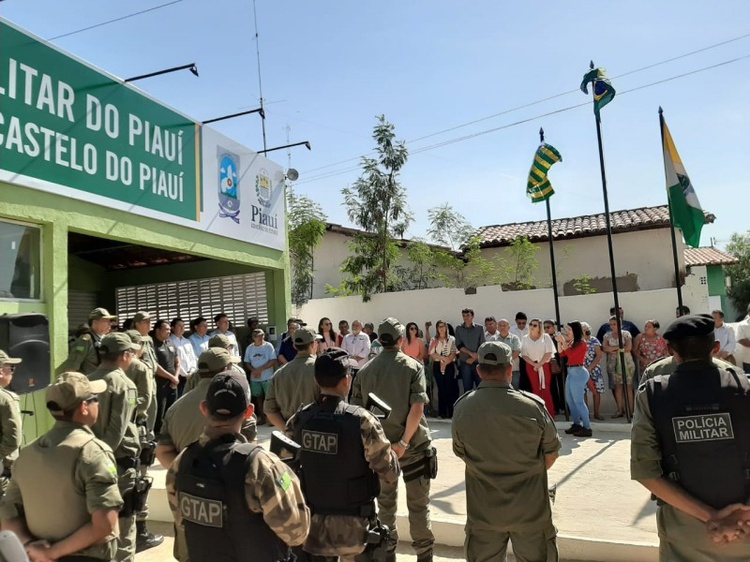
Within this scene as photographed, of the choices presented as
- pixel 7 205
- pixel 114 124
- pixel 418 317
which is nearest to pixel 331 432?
pixel 7 205

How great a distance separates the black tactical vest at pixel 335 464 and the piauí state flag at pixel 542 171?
8.00 m

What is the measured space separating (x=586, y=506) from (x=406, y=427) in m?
2.21

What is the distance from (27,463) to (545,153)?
31.2 ft

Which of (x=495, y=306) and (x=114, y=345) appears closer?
(x=114, y=345)

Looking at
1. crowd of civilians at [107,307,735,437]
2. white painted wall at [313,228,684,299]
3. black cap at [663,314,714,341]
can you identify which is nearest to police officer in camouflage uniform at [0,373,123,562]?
black cap at [663,314,714,341]

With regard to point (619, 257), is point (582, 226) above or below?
above

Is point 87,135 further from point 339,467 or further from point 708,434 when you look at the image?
point 708,434

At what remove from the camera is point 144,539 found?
5180 mm

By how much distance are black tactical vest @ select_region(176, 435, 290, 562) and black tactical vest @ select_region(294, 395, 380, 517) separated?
32.7 inches

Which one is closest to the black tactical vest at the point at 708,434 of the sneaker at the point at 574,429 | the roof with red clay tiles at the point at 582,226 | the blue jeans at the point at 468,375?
the sneaker at the point at 574,429

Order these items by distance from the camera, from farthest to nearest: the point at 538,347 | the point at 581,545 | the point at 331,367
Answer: the point at 538,347 < the point at 581,545 < the point at 331,367

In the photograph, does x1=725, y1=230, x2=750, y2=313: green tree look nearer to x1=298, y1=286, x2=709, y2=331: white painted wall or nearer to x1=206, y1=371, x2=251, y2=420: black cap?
x1=298, y1=286, x2=709, y2=331: white painted wall

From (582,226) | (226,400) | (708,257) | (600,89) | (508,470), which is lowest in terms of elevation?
(508,470)

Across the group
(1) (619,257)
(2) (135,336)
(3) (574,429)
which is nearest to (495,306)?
(3) (574,429)
